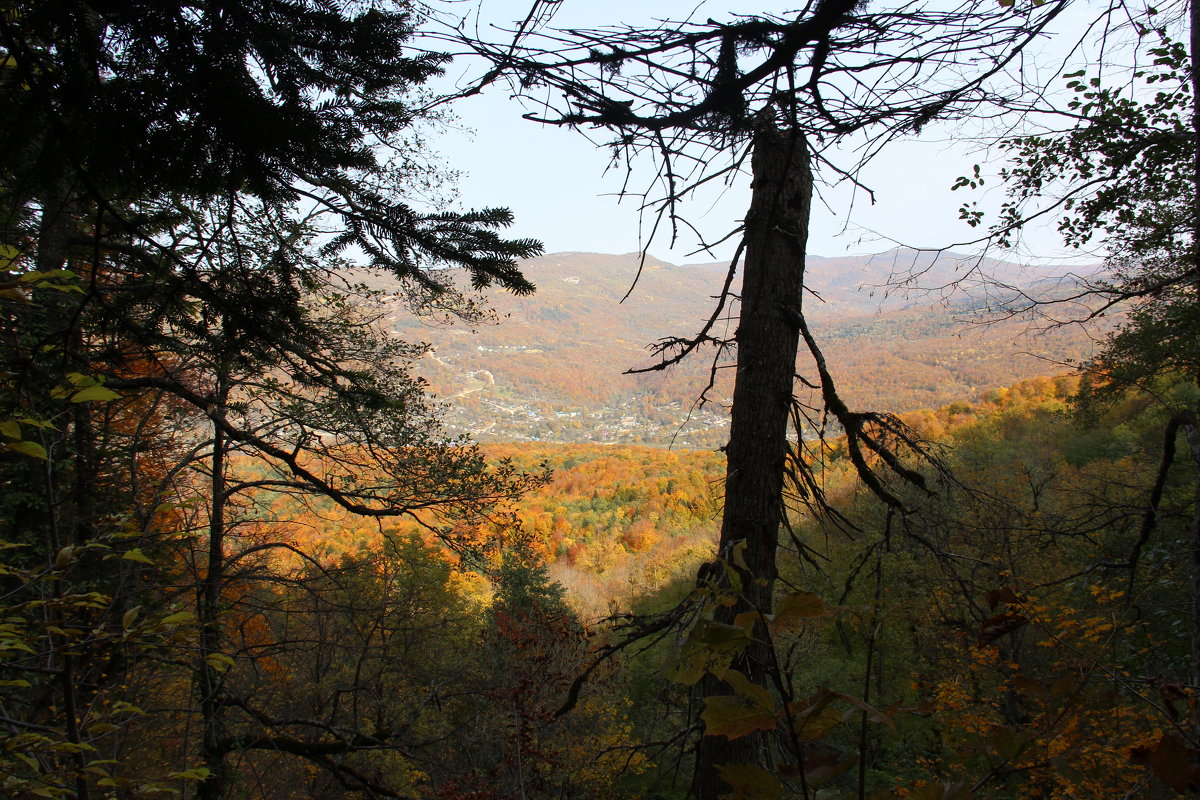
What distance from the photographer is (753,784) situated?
2.52ft

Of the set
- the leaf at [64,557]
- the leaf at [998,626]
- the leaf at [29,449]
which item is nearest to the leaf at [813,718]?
the leaf at [998,626]

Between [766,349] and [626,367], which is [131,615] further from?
[626,367]

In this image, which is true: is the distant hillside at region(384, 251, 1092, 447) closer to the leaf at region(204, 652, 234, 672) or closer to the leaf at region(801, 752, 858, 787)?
the leaf at region(204, 652, 234, 672)

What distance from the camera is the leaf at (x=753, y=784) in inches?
29.8

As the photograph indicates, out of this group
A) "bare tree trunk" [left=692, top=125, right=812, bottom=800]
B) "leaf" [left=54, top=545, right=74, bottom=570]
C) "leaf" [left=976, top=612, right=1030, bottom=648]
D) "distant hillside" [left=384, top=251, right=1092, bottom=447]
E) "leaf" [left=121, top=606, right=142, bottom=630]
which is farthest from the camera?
"distant hillside" [left=384, top=251, right=1092, bottom=447]

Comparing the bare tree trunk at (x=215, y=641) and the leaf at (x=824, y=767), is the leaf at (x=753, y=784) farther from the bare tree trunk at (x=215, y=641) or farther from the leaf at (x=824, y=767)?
the bare tree trunk at (x=215, y=641)

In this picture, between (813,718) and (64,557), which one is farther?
(64,557)

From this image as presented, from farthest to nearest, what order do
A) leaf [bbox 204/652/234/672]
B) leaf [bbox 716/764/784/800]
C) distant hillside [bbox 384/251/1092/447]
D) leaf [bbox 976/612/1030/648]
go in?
distant hillside [bbox 384/251/1092/447]
leaf [bbox 204/652/234/672]
leaf [bbox 976/612/1030/648]
leaf [bbox 716/764/784/800]

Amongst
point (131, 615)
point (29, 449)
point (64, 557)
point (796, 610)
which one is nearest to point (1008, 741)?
point (796, 610)

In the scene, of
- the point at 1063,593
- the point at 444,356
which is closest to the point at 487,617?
the point at 1063,593

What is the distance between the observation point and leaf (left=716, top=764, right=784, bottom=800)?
29.8 inches

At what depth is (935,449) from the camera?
8.77 ft

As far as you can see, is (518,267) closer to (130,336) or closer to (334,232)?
(334,232)

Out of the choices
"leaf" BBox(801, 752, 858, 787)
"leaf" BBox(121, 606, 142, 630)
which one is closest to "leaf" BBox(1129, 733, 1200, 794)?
"leaf" BBox(801, 752, 858, 787)
